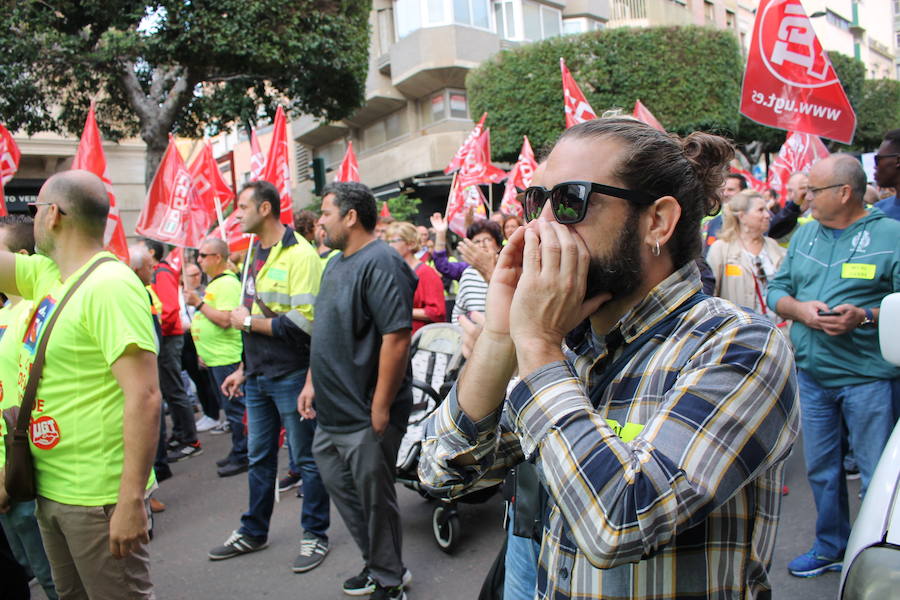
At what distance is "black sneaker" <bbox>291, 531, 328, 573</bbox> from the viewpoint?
13.5ft

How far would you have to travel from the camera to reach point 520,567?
170cm

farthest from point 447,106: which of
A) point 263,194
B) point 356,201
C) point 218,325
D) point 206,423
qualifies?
point 356,201

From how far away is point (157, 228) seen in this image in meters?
7.52

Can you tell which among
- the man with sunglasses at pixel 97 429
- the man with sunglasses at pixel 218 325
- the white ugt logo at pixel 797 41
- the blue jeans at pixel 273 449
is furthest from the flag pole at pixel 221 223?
the white ugt logo at pixel 797 41

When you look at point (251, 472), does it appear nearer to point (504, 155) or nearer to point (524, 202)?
point (524, 202)

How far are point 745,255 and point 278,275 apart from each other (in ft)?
10.9

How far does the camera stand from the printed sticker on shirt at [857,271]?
3420 mm

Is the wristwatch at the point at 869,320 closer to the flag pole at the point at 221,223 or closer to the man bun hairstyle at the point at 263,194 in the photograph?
the man bun hairstyle at the point at 263,194

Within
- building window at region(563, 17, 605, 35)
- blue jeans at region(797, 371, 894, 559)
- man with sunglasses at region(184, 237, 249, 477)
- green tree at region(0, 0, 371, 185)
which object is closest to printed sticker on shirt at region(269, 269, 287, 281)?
man with sunglasses at region(184, 237, 249, 477)

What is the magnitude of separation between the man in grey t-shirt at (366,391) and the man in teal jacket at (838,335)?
2.09 meters

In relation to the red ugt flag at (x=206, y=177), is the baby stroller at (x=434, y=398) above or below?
below

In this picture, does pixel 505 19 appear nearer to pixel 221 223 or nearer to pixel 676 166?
pixel 221 223

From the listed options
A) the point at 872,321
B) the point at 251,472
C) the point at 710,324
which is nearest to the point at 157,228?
the point at 251,472

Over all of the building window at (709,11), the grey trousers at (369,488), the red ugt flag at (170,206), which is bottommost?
the grey trousers at (369,488)
